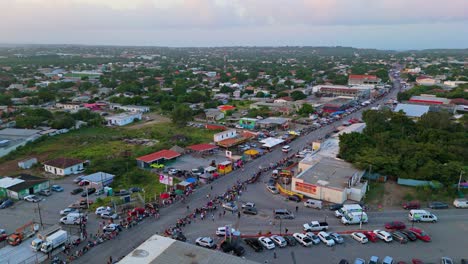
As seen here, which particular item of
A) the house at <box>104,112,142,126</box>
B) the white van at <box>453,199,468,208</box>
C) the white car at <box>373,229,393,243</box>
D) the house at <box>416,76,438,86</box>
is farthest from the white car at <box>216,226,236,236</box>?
the house at <box>416,76,438,86</box>

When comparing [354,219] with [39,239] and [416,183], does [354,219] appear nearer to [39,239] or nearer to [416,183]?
[416,183]

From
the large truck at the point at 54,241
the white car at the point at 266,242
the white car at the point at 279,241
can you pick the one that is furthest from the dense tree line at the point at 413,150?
the large truck at the point at 54,241

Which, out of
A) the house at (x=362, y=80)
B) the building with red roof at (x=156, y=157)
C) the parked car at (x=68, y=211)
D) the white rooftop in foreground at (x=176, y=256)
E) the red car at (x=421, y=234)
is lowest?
the parked car at (x=68, y=211)

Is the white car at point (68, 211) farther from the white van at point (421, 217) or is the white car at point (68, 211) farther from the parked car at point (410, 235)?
the white van at point (421, 217)

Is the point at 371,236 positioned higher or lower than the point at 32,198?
higher

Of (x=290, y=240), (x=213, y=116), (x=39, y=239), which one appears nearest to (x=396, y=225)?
(x=290, y=240)

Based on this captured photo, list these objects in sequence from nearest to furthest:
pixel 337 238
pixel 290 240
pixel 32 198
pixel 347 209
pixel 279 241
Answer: pixel 279 241 < pixel 290 240 < pixel 337 238 < pixel 347 209 < pixel 32 198

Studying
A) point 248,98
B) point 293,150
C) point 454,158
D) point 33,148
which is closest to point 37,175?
point 33,148
